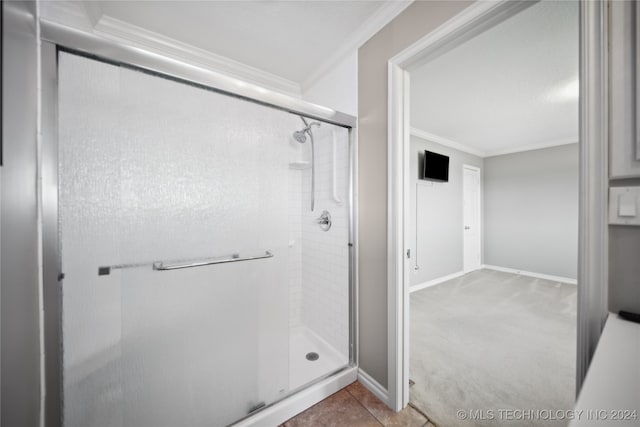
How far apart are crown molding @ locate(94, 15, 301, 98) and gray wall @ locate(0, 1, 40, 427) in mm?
1151

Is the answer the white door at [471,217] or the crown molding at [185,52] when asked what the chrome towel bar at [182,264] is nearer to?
the crown molding at [185,52]

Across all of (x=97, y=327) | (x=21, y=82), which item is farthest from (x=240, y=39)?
(x=97, y=327)

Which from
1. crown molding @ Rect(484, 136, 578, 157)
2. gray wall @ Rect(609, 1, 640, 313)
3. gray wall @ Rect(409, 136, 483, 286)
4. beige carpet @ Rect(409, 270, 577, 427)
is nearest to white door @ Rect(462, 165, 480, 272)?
gray wall @ Rect(409, 136, 483, 286)

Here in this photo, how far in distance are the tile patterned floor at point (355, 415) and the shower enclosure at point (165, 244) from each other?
14cm

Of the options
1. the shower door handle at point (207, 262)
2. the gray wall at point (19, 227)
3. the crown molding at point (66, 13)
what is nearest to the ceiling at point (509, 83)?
the shower door handle at point (207, 262)

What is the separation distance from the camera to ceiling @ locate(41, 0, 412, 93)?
146 cm

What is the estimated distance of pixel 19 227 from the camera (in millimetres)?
676

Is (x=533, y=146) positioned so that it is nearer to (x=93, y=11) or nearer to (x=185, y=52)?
(x=185, y=52)

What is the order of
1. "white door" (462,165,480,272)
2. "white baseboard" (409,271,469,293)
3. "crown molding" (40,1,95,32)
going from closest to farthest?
1. "crown molding" (40,1,95,32)
2. "white baseboard" (409,271,469,293)
3. "white door" (462,165,480,272)

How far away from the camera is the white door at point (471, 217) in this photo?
4605 mm

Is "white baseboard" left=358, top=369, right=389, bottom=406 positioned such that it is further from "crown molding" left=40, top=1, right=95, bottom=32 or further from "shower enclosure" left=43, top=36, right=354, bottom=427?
"crown molding" left=40, top=1, right=95, bottom=32

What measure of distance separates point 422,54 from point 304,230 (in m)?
1.51

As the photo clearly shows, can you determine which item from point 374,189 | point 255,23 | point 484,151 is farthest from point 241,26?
point 484,151

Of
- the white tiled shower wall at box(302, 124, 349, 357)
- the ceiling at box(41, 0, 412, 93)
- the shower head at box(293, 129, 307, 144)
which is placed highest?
the ceiling at box(41, 0, 412, 93)
